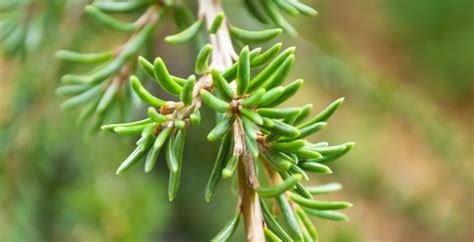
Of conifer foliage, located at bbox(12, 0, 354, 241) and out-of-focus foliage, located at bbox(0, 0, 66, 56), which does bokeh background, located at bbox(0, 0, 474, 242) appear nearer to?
out-of-focus foliage, located at bbox(0, 0, 66, 56)

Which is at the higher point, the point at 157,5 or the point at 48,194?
the point at 157,5

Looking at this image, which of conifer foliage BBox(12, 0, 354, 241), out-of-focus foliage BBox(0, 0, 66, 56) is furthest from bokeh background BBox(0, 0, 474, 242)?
conifer foliage BBox(12, 0, 354, 241)

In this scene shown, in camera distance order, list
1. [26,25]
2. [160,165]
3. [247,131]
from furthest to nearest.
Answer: [160,165]
[26,25]
[247,131]

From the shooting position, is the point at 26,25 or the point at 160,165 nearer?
the point at 26,25

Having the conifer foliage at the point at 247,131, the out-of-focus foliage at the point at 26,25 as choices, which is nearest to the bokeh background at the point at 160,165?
the out-of-focus foliage at the point at 26,25

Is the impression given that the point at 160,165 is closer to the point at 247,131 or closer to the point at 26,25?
the point at 26,25

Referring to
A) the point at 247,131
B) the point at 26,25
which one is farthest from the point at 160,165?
the point at 247,131

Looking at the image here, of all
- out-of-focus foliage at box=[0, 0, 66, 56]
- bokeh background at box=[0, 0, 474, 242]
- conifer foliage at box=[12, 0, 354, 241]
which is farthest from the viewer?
bokeh background at box=[0, 0, 474, 242]

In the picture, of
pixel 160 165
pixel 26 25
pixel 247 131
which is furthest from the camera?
pixel 160 165

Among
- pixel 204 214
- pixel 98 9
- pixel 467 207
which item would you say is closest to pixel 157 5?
pixel 98 9

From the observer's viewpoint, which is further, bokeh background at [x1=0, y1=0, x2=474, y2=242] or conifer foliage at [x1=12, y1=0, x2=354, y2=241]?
bokeh background at [x1=0, y1=0, x2=474, y2=242]

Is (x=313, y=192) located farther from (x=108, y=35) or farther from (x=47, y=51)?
(x=108, y=35)
